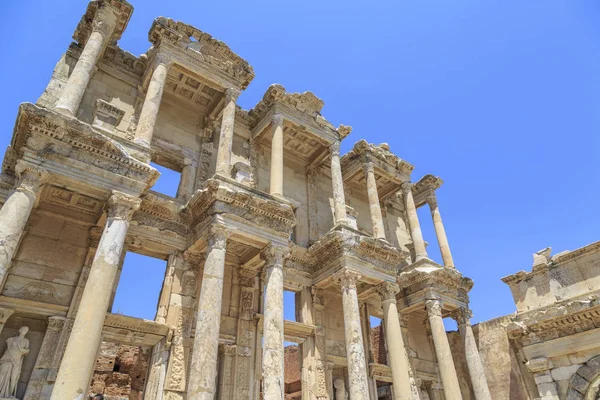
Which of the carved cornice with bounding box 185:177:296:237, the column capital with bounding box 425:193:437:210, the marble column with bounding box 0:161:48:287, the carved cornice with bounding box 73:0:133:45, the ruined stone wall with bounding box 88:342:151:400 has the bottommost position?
the ruined stone wall with bounding box 88:342:151:400

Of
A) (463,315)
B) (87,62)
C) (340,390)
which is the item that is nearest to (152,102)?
(87,62)

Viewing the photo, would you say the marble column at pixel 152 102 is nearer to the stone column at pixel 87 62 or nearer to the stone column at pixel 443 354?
the stone column at pixel 87 62

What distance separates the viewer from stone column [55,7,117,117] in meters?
9.87

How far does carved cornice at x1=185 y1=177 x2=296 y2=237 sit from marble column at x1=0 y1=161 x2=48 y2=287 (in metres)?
3.82

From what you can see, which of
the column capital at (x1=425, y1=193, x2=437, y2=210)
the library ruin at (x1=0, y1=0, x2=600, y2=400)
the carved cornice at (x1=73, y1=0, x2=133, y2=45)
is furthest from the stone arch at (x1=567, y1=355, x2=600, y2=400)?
the carved cornice at (x1=73, y1=0, x2=133, y2=45)

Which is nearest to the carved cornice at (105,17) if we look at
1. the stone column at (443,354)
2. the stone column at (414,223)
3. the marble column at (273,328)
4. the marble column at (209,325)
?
the marble column at (209,325)

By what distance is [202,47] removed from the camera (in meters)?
14.0

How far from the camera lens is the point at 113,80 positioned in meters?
13.5

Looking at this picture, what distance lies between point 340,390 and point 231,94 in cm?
1041

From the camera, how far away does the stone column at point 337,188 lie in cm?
1442

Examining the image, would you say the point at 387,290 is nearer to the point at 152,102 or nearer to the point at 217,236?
the point at 217,236

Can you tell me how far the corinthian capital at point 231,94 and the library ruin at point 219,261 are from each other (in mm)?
46

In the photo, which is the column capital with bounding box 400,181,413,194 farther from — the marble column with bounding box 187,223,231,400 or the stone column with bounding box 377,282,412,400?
the marble column with bounding box 187,223,231,400

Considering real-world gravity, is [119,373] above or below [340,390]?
above
